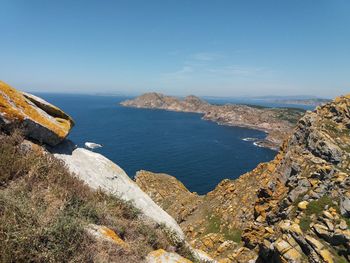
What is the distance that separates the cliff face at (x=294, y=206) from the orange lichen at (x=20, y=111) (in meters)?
12.0

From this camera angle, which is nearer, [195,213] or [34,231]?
[34,231]

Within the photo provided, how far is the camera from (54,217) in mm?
7277

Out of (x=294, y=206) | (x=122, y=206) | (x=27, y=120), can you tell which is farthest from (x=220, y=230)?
(x=27, y=120)

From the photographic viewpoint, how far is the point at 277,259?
14023mm

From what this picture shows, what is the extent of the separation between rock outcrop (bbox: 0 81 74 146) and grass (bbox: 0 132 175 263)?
794 millimetres

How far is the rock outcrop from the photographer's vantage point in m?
11.0

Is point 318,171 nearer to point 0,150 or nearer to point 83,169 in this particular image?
point 83,169

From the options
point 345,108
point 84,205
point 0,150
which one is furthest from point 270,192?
point 0,150

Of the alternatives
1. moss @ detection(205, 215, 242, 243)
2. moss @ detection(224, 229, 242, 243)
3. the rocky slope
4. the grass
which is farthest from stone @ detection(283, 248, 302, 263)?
moss @ detection(224, 229, 242, 243)

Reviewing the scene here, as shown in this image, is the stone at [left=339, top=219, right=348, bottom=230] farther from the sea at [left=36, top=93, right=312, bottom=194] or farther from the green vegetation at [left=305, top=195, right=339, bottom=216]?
the sea at [left=36, top=93, right=312, bottom=194]

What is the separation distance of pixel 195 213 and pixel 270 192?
44.1ft

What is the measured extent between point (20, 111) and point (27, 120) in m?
0.46

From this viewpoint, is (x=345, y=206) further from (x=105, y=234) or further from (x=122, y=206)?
(x=105, y=234)

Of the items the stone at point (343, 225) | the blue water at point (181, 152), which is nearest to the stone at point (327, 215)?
the stone at point (343, 225)
